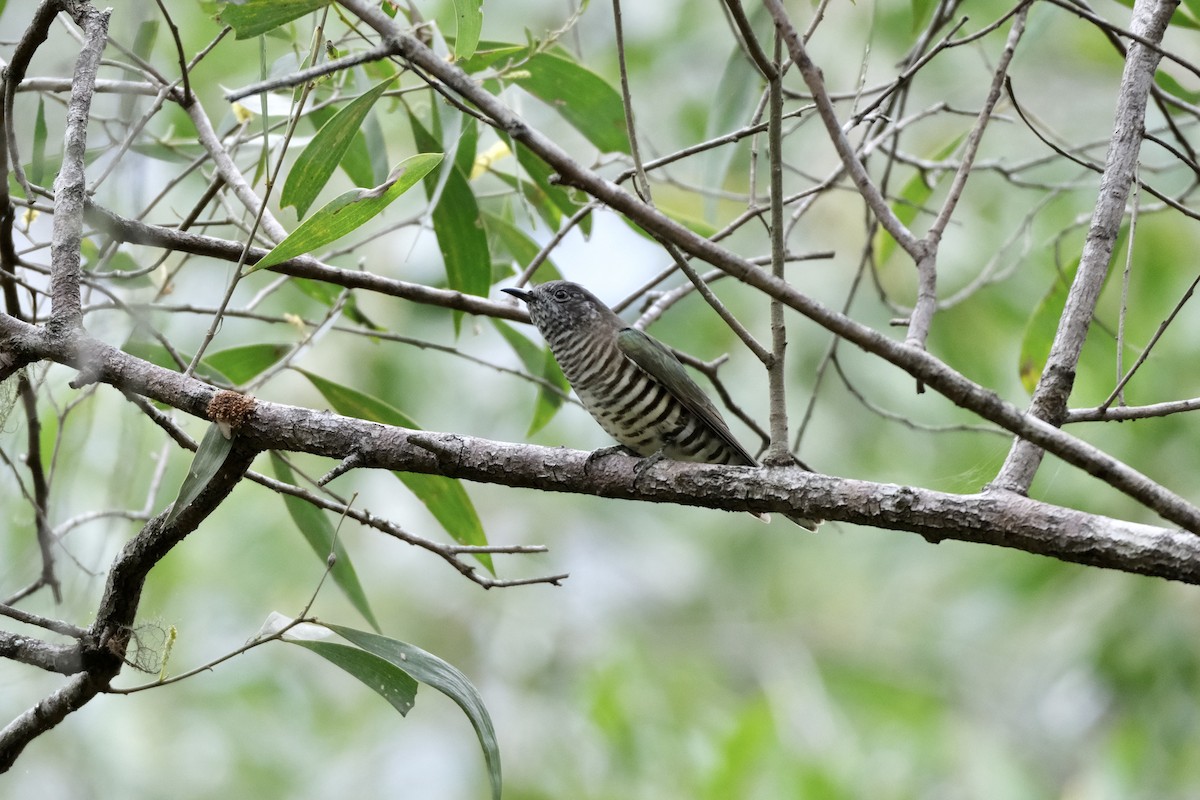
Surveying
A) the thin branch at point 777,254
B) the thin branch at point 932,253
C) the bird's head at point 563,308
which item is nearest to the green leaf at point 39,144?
the bird's head at point 563,308

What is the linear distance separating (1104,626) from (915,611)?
3536mm

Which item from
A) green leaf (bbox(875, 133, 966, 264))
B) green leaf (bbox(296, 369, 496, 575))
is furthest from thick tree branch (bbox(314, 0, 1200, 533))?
green leaf (bbox(875, 133, 966, 264))

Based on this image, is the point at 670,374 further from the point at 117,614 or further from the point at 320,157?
the point at 117,614

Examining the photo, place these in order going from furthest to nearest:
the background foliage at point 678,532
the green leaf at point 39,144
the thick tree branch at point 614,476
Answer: the background foliage at point 678,532 < the green leaf at point 39,144 < the thick tree branch at point 614,476

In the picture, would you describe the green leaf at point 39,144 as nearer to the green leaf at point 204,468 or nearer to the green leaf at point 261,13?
the green leaf at point 261,13

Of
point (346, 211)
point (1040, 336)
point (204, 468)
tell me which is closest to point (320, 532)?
point (204, 468)

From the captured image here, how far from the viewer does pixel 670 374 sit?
3346 mm

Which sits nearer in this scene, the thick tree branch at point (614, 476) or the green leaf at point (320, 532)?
the thick tree branch at point (614, 476)

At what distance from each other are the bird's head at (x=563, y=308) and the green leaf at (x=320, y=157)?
118cm

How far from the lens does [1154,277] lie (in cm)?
557

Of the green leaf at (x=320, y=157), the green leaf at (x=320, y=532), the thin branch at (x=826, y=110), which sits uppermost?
the thin branch at (x=826, y=110)

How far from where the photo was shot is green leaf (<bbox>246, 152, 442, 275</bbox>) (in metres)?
2.03

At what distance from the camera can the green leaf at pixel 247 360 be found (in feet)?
11.1

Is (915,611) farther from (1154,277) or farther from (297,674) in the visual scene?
(297,674)
